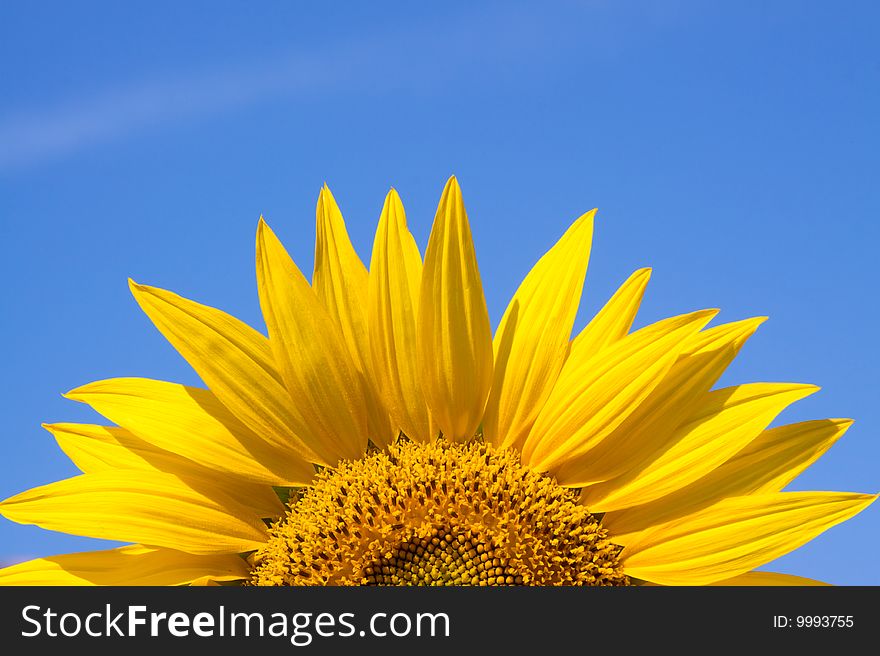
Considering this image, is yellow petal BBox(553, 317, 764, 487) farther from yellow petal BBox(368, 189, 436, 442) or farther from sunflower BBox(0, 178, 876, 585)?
yellow petal BBox(368, 189, 436, 442)

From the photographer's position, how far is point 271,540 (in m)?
4.05

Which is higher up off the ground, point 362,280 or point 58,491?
point 362,280

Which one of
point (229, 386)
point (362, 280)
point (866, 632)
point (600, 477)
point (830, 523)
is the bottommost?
point (866, 632)

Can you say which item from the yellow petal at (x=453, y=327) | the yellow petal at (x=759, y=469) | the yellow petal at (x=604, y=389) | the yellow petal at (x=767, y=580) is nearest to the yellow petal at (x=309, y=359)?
the yellow petal at (x=453, y=327)

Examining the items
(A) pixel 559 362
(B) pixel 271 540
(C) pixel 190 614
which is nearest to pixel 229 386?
(B) pixel 271 540

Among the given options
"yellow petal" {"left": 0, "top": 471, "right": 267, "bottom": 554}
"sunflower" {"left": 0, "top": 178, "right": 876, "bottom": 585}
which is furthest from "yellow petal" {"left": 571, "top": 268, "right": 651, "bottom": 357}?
"yellow petal" {"left": 0, "top": 471, "right": 267, "bottom": 554}

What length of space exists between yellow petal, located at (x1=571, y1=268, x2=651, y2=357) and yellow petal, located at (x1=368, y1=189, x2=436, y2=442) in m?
0.69

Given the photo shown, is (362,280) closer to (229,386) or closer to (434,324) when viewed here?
(434,324)

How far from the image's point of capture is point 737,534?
379cm

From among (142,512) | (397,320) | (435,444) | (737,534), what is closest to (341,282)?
(397,320)

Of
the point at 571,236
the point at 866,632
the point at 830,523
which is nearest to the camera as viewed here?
the point at 866,632

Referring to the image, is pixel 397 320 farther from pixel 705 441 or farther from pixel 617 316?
pixel 705 441

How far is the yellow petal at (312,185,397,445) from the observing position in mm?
4062

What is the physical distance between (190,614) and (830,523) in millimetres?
2512
